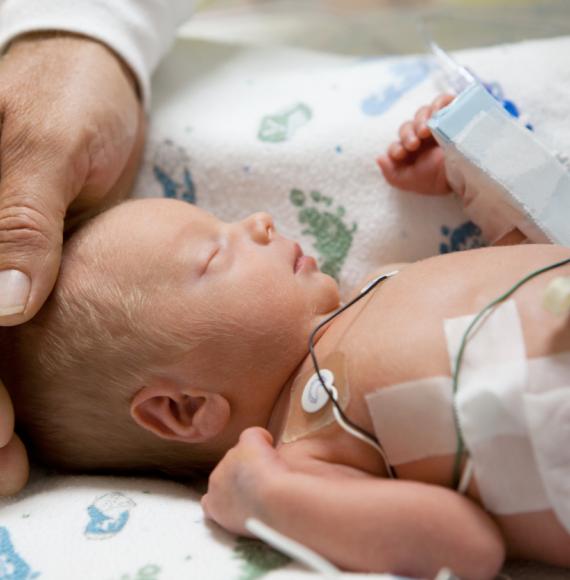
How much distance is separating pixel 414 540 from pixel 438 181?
658mm

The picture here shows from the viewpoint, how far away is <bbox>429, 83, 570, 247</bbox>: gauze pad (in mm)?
1199

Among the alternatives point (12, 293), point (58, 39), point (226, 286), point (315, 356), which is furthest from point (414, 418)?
point (58, 39)

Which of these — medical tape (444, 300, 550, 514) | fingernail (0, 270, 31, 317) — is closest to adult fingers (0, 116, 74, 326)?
fingernail (0, 270, 31, 317)

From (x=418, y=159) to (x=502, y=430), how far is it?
575 mm

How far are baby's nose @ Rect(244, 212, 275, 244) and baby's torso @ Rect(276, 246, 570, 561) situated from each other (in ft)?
0.70

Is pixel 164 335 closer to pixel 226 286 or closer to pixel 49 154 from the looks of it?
pixel 226 286

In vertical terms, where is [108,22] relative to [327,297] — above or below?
above

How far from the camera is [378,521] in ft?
2.97

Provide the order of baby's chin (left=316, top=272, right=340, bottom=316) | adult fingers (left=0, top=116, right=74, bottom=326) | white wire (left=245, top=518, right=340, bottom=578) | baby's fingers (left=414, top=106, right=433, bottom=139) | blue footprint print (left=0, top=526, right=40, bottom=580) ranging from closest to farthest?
white wire (left=245, top=518, right=340, bottom=578)
blue footprint print (left=0, top=526, right=40, bottom=580)
adult fingers (left=0, top=116, right=74, bottom=326)
baby's chin (left=316, top=272, right=340, bottom=316)
baby's fingers (left=414, top=106, right=433, bottom=139)

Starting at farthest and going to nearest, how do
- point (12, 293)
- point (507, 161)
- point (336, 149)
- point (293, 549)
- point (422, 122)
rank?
point (336, 149)
point (422, 122)
point (507, 161)
point (12, 293)
point (293, 549)

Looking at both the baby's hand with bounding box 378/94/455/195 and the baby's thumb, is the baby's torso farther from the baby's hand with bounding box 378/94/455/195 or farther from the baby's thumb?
the baby's thumb

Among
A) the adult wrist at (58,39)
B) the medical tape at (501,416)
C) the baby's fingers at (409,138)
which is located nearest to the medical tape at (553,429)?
the medical tape at (501,416)

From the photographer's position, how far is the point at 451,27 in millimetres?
2049

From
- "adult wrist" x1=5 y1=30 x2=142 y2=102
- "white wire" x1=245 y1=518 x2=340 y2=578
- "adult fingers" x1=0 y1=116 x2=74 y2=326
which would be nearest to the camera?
"white wire" x1=245 y1=518 x2=340 y2=578
